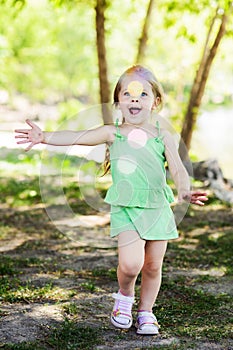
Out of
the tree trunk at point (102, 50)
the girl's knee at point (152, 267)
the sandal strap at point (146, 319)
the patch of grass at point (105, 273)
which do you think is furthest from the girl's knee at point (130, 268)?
the tree trunk at point (102, 50)

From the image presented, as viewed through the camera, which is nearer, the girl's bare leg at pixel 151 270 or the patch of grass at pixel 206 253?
the girl's bare leg at pixel 151 270

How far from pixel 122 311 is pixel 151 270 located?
0.26m

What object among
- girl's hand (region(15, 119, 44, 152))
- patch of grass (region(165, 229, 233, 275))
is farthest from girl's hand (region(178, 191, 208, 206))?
patch of grass (region(165, 229, 233, 275))

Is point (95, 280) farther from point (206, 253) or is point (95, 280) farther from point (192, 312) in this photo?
point (206, 253)

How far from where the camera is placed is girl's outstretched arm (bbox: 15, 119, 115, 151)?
10.7ft

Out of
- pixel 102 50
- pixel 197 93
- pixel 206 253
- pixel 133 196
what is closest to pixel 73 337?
pixel 133 196

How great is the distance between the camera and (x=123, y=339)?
3281 mm

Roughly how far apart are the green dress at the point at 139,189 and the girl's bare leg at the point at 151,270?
0.08 m

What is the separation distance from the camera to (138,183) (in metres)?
3.26

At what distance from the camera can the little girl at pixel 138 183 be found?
127 inches

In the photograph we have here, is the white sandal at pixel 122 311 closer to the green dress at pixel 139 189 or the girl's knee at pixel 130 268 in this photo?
the girl's knee at pixel 130 268

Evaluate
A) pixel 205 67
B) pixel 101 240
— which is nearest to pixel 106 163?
pixel 101 240

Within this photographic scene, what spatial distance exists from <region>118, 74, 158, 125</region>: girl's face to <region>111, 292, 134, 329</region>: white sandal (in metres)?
0.88

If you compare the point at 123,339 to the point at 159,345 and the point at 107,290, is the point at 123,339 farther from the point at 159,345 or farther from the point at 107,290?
the point at 107,290
